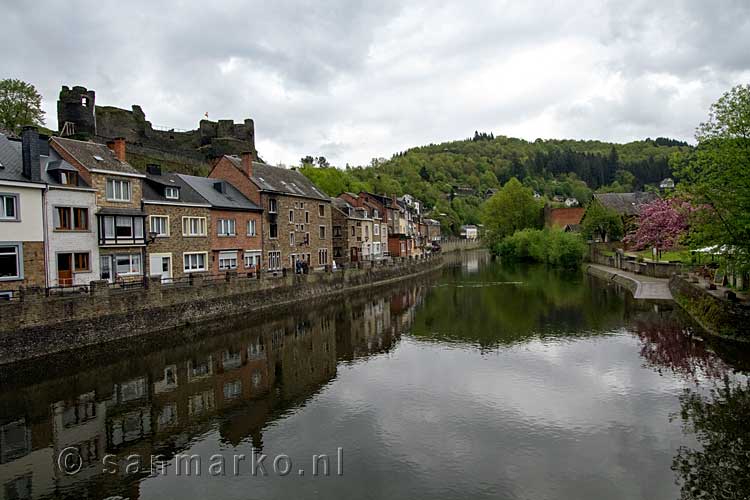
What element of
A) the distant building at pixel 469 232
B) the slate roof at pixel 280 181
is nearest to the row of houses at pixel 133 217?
the slate roof at pixel 280 181

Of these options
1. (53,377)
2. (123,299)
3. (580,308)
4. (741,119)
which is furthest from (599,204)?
(53,377)

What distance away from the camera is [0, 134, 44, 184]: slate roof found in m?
23.2

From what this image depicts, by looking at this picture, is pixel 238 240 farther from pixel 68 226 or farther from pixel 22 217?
pixel 22 217

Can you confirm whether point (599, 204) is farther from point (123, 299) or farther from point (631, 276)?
point (123, 299)

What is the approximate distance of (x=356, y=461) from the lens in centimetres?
1274

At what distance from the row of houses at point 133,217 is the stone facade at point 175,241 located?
61 mm

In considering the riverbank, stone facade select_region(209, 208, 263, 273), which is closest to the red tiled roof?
the riverbank

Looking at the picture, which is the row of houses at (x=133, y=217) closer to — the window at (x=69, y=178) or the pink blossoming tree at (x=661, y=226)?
the window at (x=69, y=178)

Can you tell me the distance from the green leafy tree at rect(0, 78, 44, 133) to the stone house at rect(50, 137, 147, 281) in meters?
28.7

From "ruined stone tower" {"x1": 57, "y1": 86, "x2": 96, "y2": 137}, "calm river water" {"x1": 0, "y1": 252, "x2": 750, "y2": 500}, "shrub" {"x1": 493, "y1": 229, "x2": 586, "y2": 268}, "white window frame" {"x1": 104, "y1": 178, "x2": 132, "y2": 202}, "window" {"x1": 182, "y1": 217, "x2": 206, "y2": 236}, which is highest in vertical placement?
"ruined stone tower" {"x1": 57, "y1": 86, "x2": 96, "y2": 137}

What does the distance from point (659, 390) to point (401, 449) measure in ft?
32.3

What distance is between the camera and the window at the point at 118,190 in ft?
91.5

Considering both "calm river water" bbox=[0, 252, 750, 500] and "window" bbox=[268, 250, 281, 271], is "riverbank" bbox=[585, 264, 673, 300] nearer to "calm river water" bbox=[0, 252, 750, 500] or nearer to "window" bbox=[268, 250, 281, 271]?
"calm river water" bbox=[0, 252, 750, 500]

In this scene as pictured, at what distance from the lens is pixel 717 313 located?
24.3 metres
